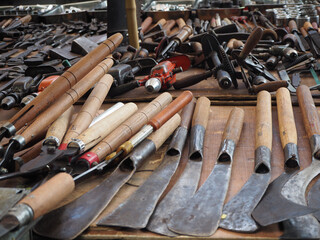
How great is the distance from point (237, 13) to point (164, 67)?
3615mm

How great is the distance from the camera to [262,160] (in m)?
1.93

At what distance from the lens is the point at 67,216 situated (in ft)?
5.06

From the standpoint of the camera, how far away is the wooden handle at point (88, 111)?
204cm

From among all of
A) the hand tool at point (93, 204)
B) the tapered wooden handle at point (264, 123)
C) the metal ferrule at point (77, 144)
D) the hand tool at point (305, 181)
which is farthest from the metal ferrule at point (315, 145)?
the metal ferrule at point (77, 144)

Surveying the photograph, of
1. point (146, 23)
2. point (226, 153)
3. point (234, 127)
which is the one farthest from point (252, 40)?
point (146, 23)

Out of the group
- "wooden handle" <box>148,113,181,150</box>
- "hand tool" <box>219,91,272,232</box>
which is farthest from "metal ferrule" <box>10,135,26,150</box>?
"hand tool" <box>219,91,272,232</box>

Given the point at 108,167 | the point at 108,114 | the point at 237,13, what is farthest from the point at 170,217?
the point at 237,13

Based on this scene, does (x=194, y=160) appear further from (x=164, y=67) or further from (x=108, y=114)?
Answer: (x=164, y=67)

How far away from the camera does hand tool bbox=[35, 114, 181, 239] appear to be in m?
1.48

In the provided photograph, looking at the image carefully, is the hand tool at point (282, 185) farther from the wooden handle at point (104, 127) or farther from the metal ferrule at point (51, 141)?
the metal ferrule at point (51, 141)

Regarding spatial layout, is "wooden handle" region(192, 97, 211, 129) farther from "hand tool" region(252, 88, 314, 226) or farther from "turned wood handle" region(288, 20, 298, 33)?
"turned wood handle" region(288, 20, 298, 33)

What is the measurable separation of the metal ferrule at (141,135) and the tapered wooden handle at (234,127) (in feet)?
1.30

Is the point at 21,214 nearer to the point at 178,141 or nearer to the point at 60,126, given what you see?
the point at 60,126

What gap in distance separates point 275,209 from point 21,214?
866 millimetres
